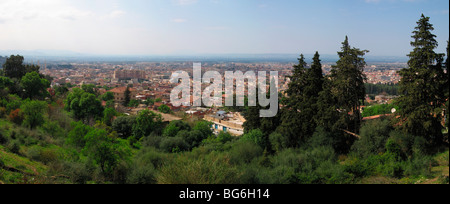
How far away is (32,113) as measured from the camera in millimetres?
13508

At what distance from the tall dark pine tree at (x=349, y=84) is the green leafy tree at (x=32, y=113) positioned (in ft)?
43.9

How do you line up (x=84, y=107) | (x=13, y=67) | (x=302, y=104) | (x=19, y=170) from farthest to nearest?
(x=13, y=67) → (x=84, y=107) → (x=302, y=104) → (x=19, y=170)

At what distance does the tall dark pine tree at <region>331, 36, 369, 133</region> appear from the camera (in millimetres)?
10898

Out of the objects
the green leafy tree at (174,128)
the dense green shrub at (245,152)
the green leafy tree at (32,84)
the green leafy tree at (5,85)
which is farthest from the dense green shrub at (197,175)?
the green leafy tree at (32,84)

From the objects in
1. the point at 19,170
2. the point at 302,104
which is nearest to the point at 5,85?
the point at 19,170

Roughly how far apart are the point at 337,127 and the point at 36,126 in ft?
44.9

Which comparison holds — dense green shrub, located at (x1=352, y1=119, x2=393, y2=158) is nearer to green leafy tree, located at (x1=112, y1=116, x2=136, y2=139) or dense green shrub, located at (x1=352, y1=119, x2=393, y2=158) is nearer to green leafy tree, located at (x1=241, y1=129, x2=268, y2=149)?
green leafy tree, located at (x1=241, y1=129, x2=268, y2=149)

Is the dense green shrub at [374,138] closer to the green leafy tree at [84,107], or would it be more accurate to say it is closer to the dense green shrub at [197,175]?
the dense green shrub at [197,175]

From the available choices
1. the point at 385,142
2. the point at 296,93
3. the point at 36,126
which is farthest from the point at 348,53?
the point at 36,126

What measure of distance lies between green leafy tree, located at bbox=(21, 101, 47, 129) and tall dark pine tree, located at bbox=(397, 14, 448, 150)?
50.0 ft

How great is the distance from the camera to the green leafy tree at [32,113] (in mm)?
13344

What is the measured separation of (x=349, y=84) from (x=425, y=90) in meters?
2.62

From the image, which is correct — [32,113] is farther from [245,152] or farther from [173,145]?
[245,152]
